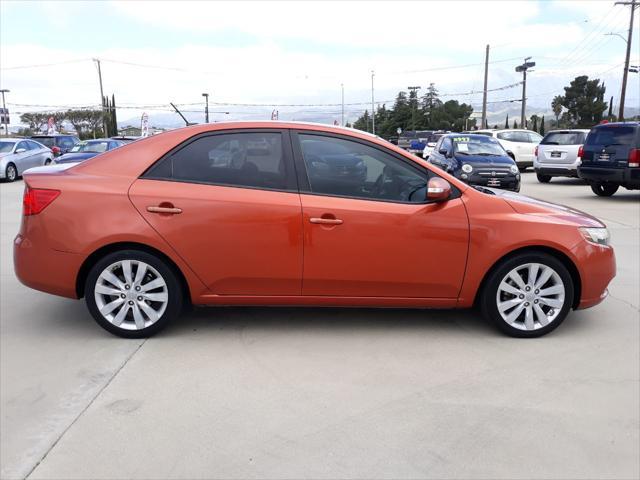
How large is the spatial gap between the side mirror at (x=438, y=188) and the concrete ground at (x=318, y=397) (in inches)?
44.0

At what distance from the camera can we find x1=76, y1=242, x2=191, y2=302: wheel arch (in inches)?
170

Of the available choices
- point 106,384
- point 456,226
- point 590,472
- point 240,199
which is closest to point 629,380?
point 590,472

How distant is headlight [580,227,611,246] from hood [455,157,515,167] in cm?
926

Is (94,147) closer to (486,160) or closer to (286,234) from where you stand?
(486,160)

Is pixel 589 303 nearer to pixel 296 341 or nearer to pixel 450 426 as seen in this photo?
pixel 450 426

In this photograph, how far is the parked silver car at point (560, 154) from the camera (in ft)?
56.6

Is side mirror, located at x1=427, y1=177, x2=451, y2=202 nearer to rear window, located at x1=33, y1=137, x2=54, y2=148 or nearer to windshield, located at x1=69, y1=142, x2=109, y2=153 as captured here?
windshield, located at x1=69, y1=142, x2=109, y2=153

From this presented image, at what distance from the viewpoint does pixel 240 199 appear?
4266 millimetres

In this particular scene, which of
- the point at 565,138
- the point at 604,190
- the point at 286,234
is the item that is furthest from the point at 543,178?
the point at 286,234

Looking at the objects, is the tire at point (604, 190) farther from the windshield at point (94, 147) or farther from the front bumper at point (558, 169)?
the windshield at point (94, 147)

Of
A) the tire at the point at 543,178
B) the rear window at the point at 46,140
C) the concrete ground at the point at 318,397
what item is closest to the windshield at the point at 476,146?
the tire at the point at 543,178

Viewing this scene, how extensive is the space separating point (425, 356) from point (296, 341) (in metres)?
0.97

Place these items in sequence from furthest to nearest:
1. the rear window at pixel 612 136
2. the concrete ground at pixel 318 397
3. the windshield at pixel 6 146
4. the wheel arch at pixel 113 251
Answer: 1. the windshield at pixel 6 146
2. the rear window at pixel 612 136
3. the wheel arch at pixel 113 251
4. the concrete ground at pixel 318 397

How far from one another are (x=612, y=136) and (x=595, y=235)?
9.74 metres
